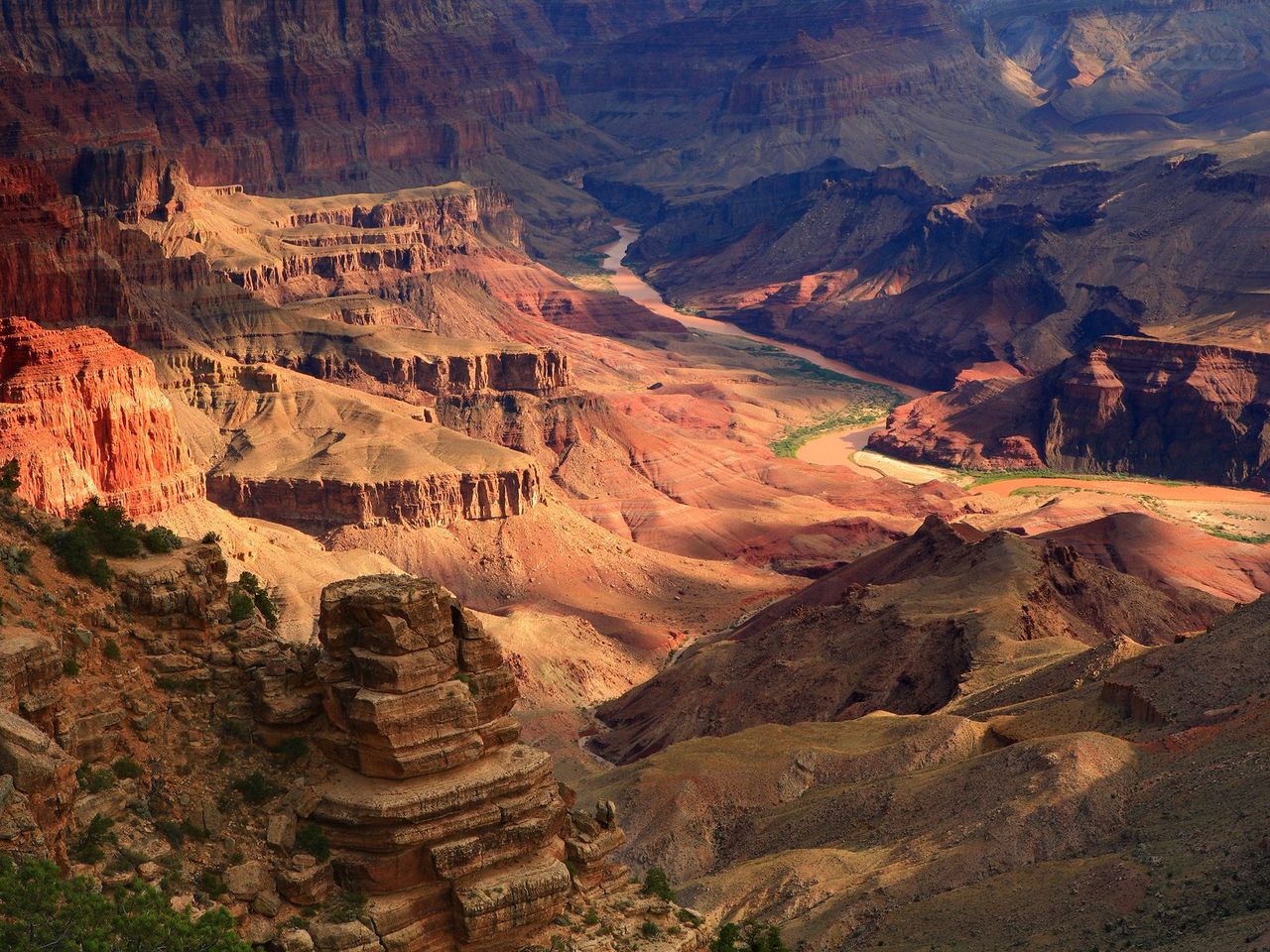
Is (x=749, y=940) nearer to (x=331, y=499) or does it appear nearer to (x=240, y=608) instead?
(x=240, y=608)

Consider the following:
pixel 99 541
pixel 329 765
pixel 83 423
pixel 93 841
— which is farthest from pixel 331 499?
pixel 93 841

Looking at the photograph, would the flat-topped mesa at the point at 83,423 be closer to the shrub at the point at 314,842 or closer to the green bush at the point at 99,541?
the green bush at the point at 99,541

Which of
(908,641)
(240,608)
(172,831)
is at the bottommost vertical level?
(908,641)

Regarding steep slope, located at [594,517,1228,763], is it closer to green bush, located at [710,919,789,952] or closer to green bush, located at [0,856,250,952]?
green bush, located at [710,919,789,952]

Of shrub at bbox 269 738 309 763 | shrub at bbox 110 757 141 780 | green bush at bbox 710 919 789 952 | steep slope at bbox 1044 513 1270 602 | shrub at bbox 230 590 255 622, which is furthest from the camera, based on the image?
steep slope at bbox 1044 513 1270 602

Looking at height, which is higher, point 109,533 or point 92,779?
point 109,533

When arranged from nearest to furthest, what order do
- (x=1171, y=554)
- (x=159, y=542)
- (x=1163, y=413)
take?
(x=159, y=542), (x=1171, y=554), (x=1163, y=413)

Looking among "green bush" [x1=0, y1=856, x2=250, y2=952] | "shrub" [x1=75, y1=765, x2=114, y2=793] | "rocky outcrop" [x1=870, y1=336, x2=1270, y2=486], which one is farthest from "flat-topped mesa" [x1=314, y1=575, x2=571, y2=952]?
"rocky outcrop" [x1=870, y1=336, x2=1270, y2=486]

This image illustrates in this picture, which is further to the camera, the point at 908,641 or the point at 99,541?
the point at 908,641
